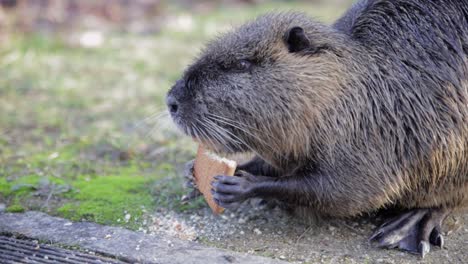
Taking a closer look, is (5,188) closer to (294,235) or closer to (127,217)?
(127,217)

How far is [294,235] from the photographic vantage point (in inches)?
107

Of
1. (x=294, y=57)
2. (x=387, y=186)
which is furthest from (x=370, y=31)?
(x=387, y=186)

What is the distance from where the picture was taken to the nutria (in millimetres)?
A: 2570

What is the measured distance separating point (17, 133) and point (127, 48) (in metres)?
2.53

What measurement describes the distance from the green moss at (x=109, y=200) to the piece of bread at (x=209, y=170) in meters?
0.34

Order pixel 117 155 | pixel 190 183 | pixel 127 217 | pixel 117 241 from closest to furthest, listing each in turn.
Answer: pixel 117 241 → pixel 127 217 → pixel 190 183 → pixel 117 155

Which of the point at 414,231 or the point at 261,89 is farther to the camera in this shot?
the point at 414,231

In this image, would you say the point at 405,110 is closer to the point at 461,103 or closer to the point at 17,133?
the point at 461,103

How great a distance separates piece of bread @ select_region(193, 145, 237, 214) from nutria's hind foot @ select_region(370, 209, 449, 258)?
0.71m

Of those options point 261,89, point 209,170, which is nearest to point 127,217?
point 209,170

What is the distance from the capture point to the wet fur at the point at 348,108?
2570 millimetres

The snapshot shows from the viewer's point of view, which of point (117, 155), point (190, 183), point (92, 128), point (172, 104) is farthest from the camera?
point (92, 128)

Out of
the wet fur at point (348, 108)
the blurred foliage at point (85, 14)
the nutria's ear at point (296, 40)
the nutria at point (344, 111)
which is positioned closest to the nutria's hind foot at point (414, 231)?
the nutria at point (344, 111)

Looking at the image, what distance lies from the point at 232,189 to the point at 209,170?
215mm
